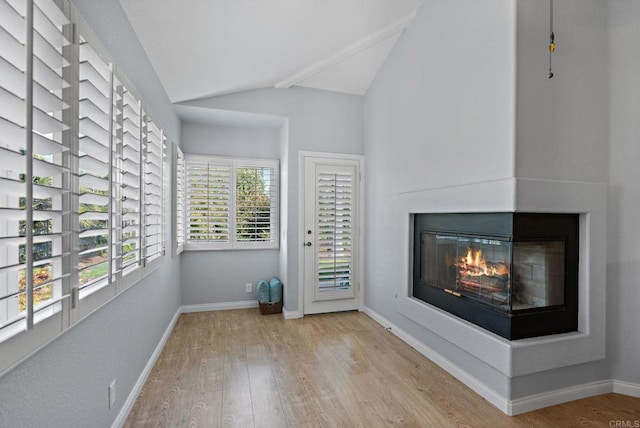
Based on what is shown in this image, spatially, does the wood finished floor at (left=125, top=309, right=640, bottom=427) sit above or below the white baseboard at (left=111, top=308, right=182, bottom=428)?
below

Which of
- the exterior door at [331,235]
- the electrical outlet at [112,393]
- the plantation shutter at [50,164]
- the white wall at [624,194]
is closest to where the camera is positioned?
the plantation shutter at [50,164]

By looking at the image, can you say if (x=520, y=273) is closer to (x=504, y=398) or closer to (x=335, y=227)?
(x=504, y=398)

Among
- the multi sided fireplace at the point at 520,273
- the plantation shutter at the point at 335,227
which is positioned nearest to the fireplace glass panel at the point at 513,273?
the multi sided fireplace at the point at 520,273

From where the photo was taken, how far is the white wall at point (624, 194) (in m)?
2.26

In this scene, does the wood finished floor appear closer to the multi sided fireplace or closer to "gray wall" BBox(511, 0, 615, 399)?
"gray wall" BBox(511, 0, 615, 399)

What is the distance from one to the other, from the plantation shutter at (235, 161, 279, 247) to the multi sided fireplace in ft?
8.61

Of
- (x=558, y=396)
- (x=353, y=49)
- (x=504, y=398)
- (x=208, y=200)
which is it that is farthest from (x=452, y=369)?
(x=208, y=200)

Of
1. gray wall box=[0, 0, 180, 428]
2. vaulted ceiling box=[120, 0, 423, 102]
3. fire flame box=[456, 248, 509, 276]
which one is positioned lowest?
gray wall box=[0, 0, 180, 428]

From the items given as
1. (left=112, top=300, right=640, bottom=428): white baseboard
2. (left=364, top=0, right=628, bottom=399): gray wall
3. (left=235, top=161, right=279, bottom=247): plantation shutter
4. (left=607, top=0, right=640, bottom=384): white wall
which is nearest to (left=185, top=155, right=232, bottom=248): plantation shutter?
(left=235, top=161, right=279, bottom=247): plantation shutter

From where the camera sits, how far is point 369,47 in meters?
3.43

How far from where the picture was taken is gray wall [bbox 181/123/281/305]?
13.7 ft

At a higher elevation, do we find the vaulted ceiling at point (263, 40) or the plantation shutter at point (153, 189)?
the vaulted ceiling at point (263, 40)

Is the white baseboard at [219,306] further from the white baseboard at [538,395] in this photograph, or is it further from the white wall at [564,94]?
the white wall at [564,94]

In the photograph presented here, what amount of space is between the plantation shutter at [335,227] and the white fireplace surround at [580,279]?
1.78 meters
